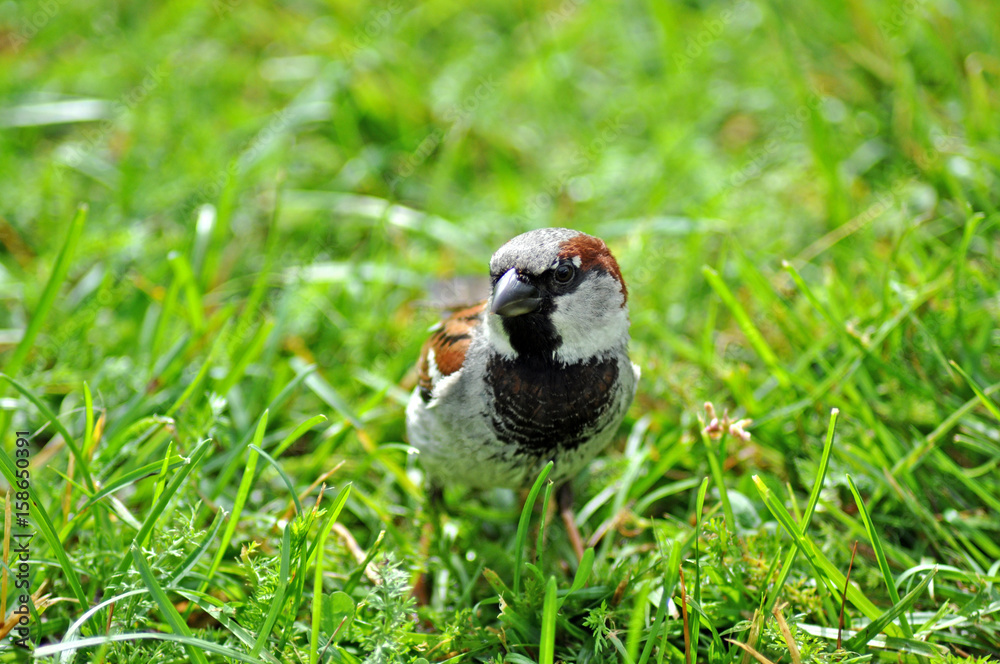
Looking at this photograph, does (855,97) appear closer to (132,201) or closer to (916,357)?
(916,357)

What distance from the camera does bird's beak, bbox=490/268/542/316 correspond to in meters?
2.29

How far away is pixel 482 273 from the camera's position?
12.9 ft

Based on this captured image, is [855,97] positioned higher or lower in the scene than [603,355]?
higher

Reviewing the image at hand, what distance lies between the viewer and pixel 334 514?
2.08 m

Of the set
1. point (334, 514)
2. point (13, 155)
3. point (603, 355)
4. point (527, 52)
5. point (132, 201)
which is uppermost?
point (527, 52)

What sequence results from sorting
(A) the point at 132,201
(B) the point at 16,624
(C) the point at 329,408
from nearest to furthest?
(B) the point at 16,624
(C) the point at 329,408
(A) the point at 132,201

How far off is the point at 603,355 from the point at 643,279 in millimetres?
1342

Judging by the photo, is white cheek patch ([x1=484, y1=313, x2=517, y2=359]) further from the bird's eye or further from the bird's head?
the bird's eye

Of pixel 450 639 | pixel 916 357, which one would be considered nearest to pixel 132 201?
pixel 450 639

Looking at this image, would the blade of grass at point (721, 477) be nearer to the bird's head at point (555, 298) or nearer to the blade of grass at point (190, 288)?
the bird's head at point (555, 298)

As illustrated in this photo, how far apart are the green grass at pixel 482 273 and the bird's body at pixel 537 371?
0.31 metres

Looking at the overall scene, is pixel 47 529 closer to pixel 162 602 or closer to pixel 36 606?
pixel 36 606

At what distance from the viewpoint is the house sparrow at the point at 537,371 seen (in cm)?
236

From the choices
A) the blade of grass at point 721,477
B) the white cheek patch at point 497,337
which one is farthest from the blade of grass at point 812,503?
the white cheek patch at point 497,337
